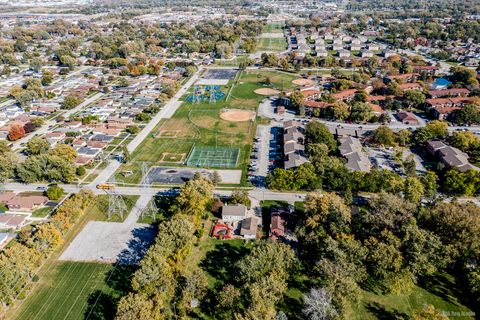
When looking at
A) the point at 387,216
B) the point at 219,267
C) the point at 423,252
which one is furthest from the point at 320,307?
the point at 387,216

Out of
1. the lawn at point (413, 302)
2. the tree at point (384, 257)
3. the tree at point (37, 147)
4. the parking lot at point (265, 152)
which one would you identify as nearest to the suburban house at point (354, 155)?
the parking lot at point (265, 152)

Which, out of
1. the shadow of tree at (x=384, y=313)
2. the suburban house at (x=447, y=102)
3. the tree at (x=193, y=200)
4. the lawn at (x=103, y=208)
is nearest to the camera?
the shadow of tree at (x=384, y=313)

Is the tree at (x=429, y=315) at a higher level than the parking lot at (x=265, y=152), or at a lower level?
higher

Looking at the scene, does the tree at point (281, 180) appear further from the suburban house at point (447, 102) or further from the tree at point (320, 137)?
the suburban house at point (447, 102)

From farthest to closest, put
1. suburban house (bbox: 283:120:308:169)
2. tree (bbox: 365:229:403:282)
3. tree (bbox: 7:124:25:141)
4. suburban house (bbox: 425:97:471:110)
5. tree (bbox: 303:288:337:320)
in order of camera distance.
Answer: suburban house (bbox: 425:97:471:110) < tree (bbox: 7:124:25:141) < suburban house (bbox: 283:120:308:169) < tree (bbox: 365:229:403:282) < tree (bbox: 303:288:337:320)

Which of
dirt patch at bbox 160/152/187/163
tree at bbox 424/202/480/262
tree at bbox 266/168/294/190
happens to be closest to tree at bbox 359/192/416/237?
tree at bbox 424/202/480/262

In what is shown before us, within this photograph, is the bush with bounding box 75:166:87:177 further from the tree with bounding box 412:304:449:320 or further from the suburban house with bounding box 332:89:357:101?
the suburban house with bounding box 332:89:357:101
